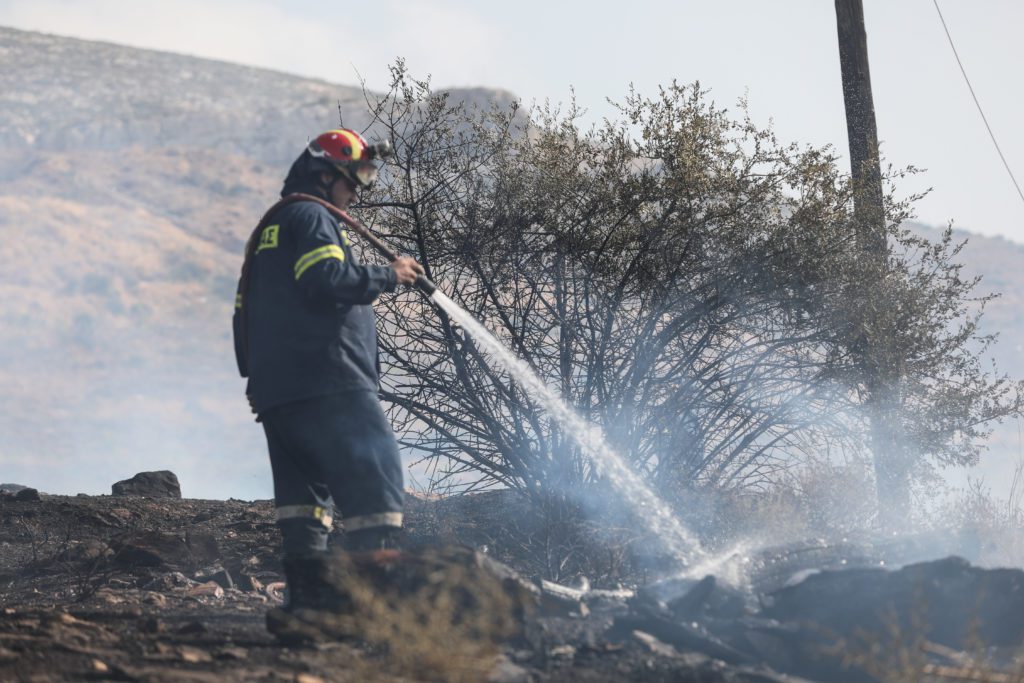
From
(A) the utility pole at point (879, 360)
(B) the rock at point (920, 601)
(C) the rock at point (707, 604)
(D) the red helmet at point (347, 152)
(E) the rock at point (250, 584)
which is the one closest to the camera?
(B) the rock at point (920, 601)

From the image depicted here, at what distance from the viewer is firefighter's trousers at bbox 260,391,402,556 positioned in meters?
4.98

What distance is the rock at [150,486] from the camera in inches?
406

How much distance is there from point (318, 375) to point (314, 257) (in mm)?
486

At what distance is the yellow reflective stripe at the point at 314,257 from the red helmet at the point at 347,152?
0.50 m

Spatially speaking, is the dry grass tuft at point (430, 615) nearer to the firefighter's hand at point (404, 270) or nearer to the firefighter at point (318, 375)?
the firefighter at point (318, 375)

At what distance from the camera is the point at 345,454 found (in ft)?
16.4

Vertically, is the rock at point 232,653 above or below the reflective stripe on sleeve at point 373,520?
below

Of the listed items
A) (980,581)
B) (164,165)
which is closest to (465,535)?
(980,581)

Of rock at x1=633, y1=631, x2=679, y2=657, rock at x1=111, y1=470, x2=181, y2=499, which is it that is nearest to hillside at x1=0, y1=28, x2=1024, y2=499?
rock at x1=111, y1=470, x2=181, y2=499

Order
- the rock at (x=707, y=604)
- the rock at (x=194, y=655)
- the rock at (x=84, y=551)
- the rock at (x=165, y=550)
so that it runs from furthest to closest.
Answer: the rock at (x=84, y=551) < the rock at (x=165, y=550) < the rock at (x=707, y=604) < the rock at (x=194, y=655)

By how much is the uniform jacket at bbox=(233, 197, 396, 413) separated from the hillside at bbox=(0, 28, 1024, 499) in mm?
23391

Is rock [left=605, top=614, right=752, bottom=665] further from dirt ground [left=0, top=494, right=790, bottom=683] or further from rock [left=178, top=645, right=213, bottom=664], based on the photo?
rock [left=178, top=645, right=213, bottom=664]

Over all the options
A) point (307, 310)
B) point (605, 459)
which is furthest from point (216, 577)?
point (307, 310)

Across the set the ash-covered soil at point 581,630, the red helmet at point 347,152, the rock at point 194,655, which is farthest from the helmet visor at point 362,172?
the rock at point 194,655
